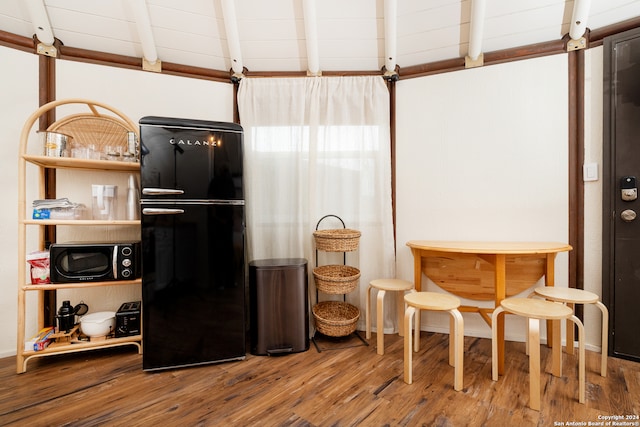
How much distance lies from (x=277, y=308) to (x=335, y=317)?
0.56 m

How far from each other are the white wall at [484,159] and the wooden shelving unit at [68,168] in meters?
2.26

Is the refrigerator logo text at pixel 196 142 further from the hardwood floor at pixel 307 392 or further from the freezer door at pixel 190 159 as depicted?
the hardwood floor at pixel 307 392

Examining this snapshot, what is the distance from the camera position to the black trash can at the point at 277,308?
2.04 metres

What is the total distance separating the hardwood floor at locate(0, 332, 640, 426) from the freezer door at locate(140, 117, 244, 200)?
1.18 m

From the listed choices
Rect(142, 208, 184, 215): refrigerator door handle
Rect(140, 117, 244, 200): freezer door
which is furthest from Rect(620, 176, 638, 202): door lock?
Rect(142, 208, 184, 215): refrigerator door handle

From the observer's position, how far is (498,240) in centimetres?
224

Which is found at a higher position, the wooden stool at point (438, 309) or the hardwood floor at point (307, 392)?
the wooden stool at point (438, 309)

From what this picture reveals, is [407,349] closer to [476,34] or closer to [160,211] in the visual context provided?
[160,211]

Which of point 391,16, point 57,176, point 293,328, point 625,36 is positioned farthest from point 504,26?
point 57,176

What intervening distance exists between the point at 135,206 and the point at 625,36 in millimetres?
3710

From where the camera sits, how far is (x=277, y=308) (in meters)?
2.05

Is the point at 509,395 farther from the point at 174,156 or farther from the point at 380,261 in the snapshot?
the point at 174,156

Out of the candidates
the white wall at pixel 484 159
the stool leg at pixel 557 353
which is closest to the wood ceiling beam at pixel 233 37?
the white wall at pixel 484 159

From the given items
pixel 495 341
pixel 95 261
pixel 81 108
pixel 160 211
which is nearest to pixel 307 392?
pixel 495 341
